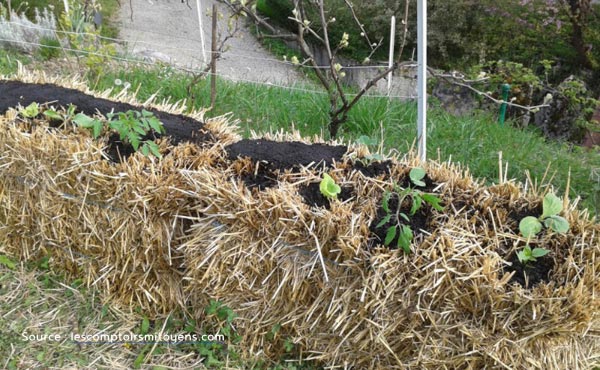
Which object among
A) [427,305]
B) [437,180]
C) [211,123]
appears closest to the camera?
[427,305]

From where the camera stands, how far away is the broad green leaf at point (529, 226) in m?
1.77

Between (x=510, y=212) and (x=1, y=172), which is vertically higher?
(x=510, y=212)

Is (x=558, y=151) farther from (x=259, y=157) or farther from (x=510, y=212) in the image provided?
(x=259, y=157)

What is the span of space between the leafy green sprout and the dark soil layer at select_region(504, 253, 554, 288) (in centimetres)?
30

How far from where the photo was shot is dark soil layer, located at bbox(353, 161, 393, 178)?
2217 millimetres

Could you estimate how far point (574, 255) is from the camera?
175 cm

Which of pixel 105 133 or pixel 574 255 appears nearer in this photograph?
pixel 574 255

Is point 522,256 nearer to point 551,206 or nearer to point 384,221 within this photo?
point 551,206

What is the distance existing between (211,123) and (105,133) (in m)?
0.55

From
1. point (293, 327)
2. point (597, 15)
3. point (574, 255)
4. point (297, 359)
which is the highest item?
point (597, 15)

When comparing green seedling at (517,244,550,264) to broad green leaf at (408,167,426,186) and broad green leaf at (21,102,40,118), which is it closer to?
broad green leaf at (408,167,426,186)

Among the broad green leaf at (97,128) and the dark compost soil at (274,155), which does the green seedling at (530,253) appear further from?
the broad green leaf at (97,128)

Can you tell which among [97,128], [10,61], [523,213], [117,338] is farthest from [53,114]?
[10,61]

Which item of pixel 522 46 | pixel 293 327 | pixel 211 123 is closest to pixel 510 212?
pixel 293 327
